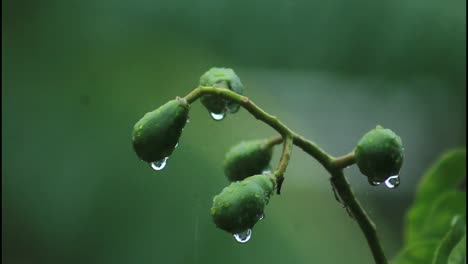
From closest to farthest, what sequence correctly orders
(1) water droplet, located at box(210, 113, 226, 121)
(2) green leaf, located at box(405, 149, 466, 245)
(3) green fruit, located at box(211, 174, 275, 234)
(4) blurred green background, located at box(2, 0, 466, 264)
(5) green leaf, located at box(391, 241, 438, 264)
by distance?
(3) green fruit, located at box(211, 174, 275, 234) → (1) water droplet, located at box(210, 113, 226, 121) → (5) green leaf, located at box(391, 241, 438, 264) → (2) green leaf, located at box(405, 149, 466, 245) → (4) blurred green background, located at box(2, 0, 466, 264)

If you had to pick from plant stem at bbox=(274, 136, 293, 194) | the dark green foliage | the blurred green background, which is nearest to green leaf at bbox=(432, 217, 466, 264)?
the dark green foliage

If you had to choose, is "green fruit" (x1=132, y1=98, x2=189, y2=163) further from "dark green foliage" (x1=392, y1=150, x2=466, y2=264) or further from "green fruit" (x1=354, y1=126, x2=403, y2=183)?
"dark green foliage" (x1=392, y1=150, x2=466, y2=264)

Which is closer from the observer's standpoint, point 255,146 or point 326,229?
point 255,146

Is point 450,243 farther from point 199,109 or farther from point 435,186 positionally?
point 199,109

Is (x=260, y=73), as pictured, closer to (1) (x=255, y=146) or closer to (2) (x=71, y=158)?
(2) (x=71, y=158)

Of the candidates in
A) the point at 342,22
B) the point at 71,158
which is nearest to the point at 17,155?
the point at 71,158
